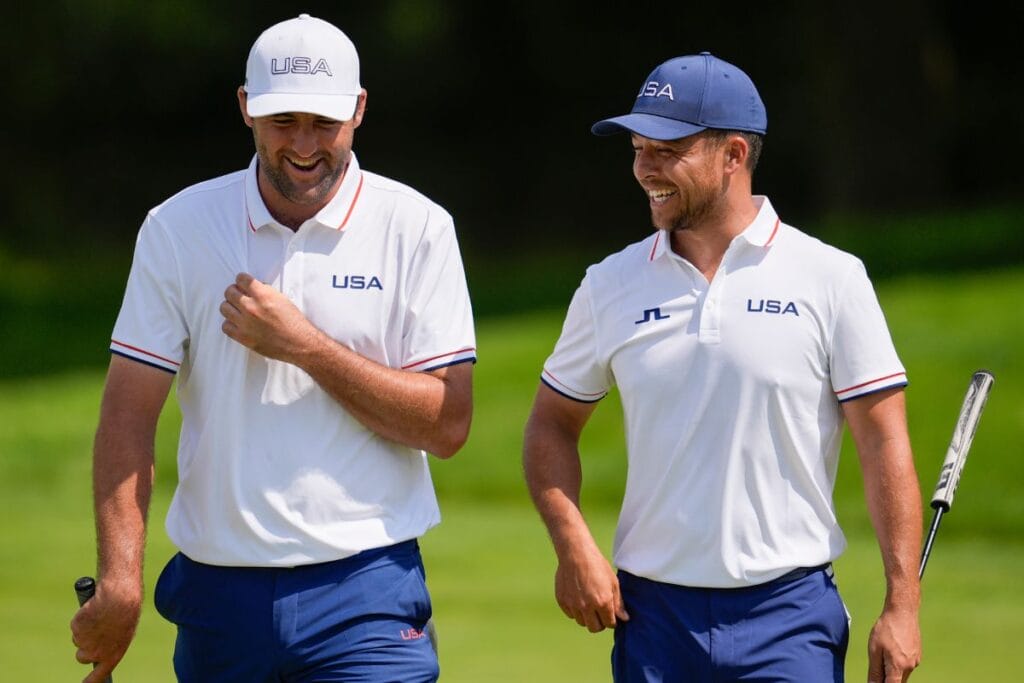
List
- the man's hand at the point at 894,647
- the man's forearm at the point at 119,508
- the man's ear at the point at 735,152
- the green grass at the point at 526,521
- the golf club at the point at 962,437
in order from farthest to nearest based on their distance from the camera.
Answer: the green grass at the point at 526,521
the golf club at the point at 962,437
the man's ear at the point at 735,152
the man's forearm at the point at 119,508
the man's hand at the point at 894,647

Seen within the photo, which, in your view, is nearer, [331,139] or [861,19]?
[331,139]

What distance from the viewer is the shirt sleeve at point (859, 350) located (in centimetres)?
361

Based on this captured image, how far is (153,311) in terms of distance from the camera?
3.74 metres

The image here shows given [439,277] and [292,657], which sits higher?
[439,277]

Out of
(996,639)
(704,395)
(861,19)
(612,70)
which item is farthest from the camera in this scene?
(612,70)

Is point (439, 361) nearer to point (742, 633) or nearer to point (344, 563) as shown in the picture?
point (344, 563)

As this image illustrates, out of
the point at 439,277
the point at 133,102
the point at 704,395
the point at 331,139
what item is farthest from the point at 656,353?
the point at 133,102

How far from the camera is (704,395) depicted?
Result: 11.9ft

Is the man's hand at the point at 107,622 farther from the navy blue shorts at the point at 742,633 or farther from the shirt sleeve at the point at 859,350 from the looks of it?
the shirt sleeve at the point at 859,350

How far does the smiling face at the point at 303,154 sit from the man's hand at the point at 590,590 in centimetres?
87

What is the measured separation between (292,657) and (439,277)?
2.65 ft

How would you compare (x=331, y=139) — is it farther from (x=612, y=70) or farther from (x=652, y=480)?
(x=612, y=70)

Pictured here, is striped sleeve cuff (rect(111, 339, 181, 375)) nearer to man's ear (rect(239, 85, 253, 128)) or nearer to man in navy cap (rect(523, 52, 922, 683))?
man's ear (rect(239, 85, 253, 128))

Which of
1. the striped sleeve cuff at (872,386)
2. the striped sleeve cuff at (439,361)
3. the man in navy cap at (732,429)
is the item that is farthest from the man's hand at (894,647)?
the striped sleeve cuff at (439,361)
